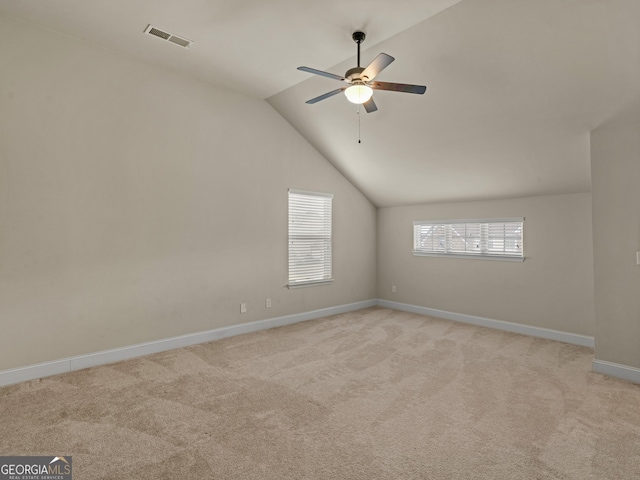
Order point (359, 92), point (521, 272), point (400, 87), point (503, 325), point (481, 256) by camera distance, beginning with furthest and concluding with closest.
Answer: point (481, 256) < point (503, 325) < point (521, 272) < point (359, 92) < point (400, 87)

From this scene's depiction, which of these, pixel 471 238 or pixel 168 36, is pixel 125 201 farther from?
pixel 471 238

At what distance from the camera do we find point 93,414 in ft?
8.89

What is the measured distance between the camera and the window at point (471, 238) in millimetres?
5195

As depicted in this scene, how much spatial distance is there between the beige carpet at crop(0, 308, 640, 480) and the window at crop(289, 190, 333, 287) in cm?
162

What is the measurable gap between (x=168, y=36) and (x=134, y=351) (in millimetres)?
3367

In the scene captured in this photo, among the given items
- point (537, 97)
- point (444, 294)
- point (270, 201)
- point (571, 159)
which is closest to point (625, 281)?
point (571, 159)

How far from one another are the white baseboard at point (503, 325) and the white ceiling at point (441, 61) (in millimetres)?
1886

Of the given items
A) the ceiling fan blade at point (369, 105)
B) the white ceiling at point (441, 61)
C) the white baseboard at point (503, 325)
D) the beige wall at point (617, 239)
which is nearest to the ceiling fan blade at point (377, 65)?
the ceiling fan blade at point (369, 105)

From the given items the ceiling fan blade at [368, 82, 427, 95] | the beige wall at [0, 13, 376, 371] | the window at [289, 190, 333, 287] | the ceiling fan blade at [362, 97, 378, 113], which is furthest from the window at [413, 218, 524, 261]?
the ceiling fan blade at [368, 82, 427, 95]

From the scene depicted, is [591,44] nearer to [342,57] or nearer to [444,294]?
[342,57]

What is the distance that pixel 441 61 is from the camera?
3.54m

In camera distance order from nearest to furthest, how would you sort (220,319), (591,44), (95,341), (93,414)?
1. (93,414)
2. (591,44)
3. (95,341)
4. (220,319)

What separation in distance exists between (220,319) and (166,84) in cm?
301

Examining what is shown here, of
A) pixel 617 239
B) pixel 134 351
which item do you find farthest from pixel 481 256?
pixel 134 351
